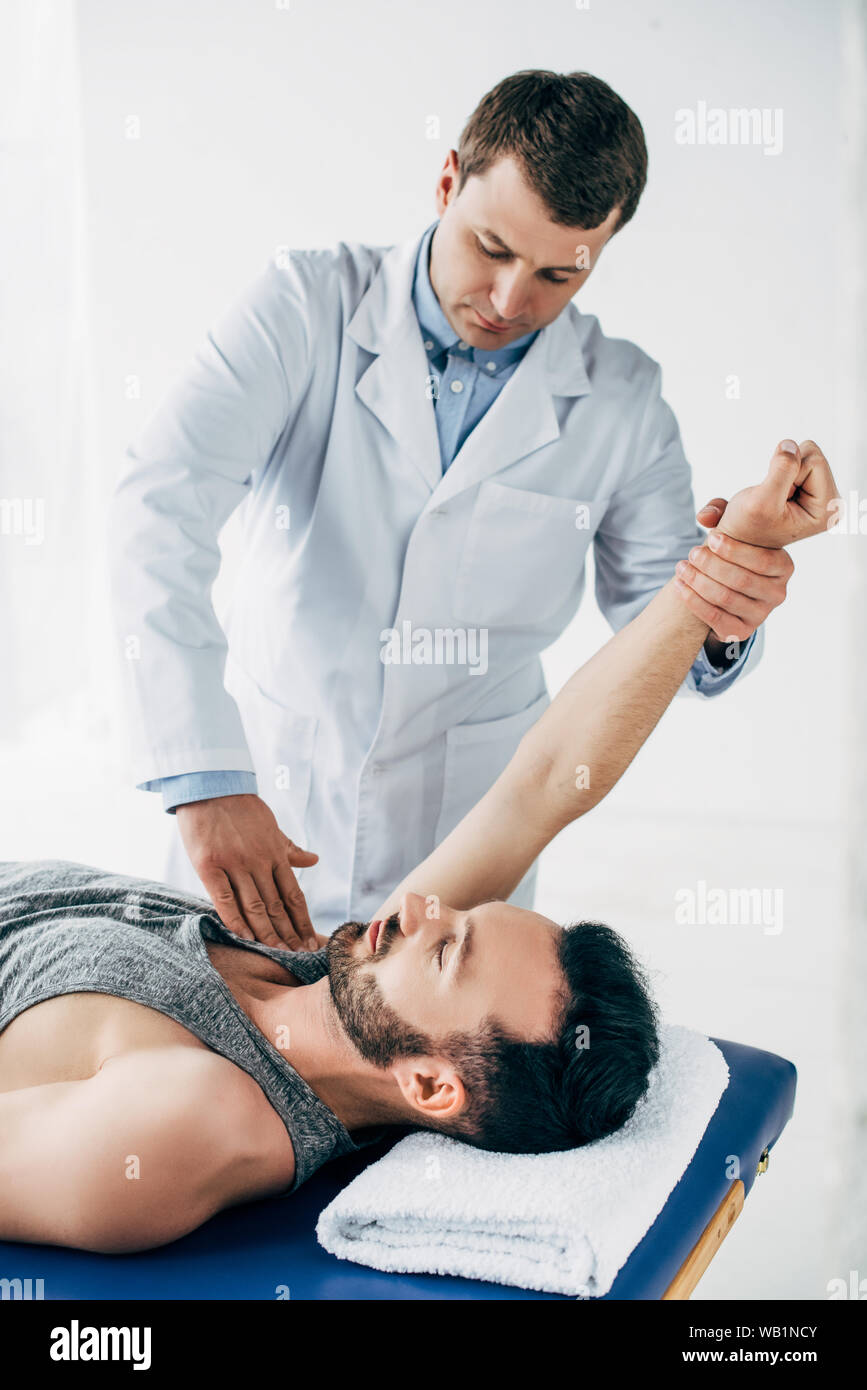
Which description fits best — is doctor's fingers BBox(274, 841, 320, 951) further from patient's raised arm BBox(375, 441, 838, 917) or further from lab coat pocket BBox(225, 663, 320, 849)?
lab coat pocket BBox(225, 663, 320, 849)

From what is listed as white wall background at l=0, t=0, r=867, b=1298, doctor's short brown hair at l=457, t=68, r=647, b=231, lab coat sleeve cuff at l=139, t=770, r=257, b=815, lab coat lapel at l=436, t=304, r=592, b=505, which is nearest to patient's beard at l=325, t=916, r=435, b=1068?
lab coat sleeve cuff at l=139, t=770, r=257, b=815

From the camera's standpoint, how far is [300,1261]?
49.3 inches

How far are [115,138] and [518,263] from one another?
2710 mm

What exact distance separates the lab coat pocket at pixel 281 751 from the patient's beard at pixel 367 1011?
480 mm

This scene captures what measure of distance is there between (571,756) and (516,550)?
364mm

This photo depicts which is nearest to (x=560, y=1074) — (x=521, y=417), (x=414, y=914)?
(x=414, y=914)

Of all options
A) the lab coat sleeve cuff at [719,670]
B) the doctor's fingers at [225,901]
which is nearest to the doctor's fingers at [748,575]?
the lab coat sleeve cuff at [719,670]

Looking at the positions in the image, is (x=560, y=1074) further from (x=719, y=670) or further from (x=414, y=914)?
(x=719, y=670)

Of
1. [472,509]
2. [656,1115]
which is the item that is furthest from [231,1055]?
[472,509]

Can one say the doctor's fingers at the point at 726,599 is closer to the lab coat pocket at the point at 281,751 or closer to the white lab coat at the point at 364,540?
the white lab coat at the point at 364,540

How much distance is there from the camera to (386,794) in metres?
1.97

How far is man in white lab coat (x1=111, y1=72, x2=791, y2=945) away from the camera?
1.59 meters

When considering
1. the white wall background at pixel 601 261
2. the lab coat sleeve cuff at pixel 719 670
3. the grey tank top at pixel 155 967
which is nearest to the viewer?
the grey tank top at pixel 155 967

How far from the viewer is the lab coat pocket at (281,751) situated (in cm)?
196
